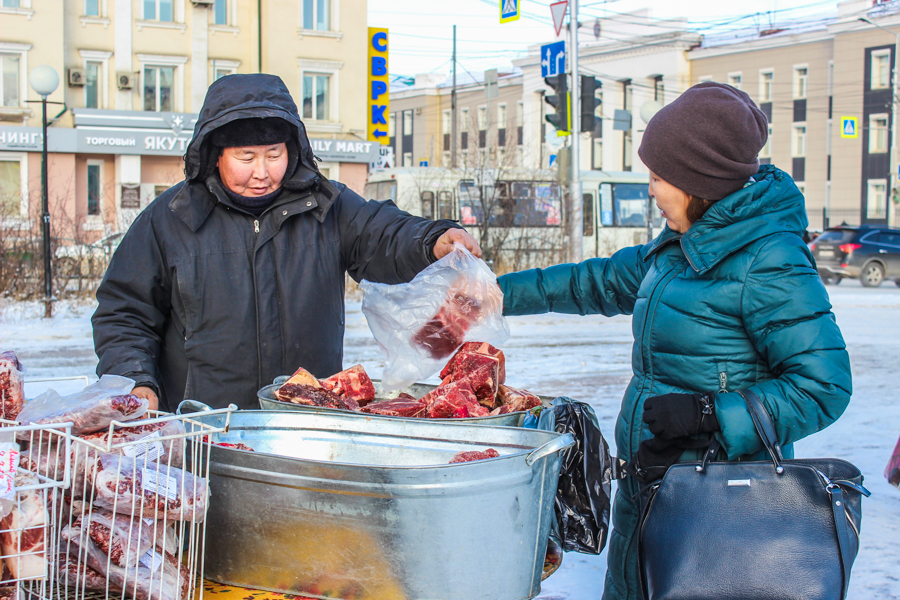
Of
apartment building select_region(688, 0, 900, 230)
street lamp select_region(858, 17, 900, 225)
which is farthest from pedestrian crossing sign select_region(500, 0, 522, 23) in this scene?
apartment building select_region(688, 0, 900, 230)

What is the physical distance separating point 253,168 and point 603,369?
7.21 m

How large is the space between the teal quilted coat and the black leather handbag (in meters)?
0.10

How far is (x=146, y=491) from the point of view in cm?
152

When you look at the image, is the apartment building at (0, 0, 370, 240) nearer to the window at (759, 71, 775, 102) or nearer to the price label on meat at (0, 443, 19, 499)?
the window at (759, 71, 775, 102)

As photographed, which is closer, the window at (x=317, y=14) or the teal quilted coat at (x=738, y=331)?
the teal quilted coat at (x=738, y=331)

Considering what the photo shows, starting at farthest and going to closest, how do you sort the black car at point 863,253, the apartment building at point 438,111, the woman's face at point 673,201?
the apartment building at point 438,111 < the black car at point 863,253 < the woman's face at point 673,201

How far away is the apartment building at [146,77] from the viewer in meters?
26.0

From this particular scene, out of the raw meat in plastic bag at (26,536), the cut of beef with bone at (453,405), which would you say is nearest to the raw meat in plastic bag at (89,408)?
the raw meat in plastic bag at (26,536)

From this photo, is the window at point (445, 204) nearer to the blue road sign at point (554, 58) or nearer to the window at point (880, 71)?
the blue road sign at point (554, 58)

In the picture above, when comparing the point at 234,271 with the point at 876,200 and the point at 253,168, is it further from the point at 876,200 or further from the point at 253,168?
the point at 876,200

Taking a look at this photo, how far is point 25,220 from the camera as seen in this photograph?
44.0ft

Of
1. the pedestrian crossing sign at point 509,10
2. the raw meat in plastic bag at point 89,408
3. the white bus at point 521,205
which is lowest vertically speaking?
the raw meat in plastic bag at point 89,408

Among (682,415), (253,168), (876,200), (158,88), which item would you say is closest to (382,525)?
(682,415)

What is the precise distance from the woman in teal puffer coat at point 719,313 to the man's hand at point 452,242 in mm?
630
